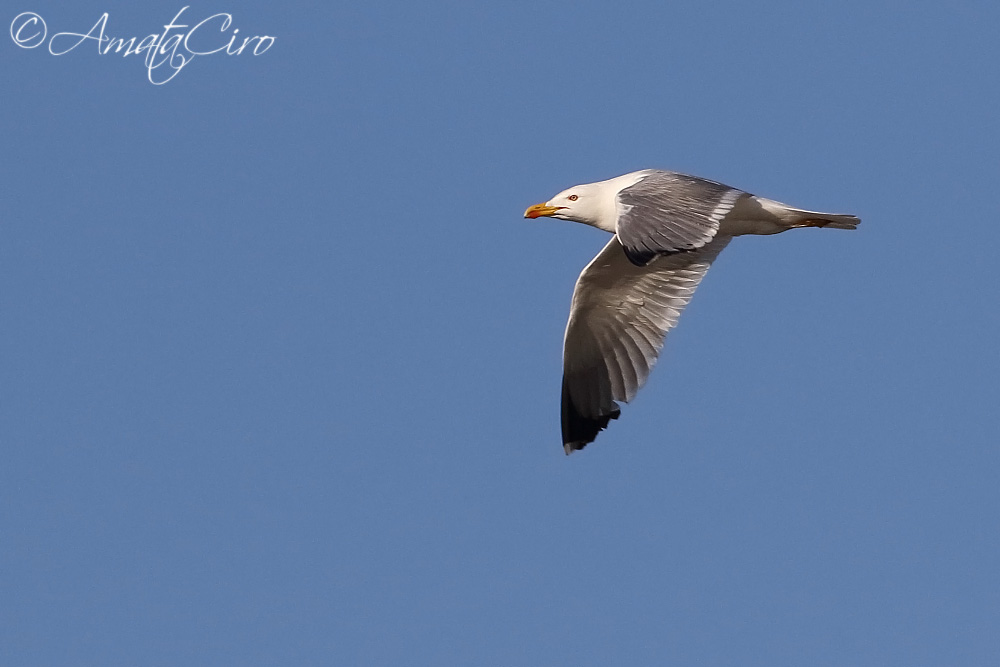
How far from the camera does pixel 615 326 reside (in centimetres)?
1273

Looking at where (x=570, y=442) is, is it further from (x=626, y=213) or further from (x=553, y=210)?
(x=626, y=213)

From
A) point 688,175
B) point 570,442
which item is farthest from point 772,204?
point 570,442

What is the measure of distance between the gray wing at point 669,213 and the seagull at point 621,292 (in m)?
0.05

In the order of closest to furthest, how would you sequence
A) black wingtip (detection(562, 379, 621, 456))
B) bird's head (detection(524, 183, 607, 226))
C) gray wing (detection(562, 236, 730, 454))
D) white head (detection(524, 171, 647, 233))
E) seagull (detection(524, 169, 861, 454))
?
seagull (detection(524, 169, 861, 454)), white head (detection(524, 171, 647, 233)), bird's head (detection(524, 183, 607, 226)), gray wing (detection(562, 236, 730, 454)), black wingtip (detection(562, 379, 621, 456))

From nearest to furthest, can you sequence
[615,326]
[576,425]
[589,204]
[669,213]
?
[669,213] < [589,204] < [615,326] < [576,425]

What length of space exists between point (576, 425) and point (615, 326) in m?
0.94

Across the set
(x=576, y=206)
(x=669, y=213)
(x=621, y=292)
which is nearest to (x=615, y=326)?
(x=621, y=292)

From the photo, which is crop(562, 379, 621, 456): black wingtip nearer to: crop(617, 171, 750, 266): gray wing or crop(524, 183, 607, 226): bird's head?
crop(524, 183, 607, 226): bird's head

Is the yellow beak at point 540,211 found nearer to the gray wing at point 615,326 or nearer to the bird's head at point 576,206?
the bird's head at point 576,206

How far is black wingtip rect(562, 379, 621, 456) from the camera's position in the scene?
12.9 m

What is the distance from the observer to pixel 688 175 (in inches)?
461

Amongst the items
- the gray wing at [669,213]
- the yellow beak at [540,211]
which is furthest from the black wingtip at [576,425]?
the gray wing at [669,213]

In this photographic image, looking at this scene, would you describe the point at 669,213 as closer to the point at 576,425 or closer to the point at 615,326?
the point at 615,326

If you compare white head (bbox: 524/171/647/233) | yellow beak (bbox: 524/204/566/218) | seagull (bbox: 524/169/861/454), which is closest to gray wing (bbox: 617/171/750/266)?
seagull (bbox: 524/169/861/454)
